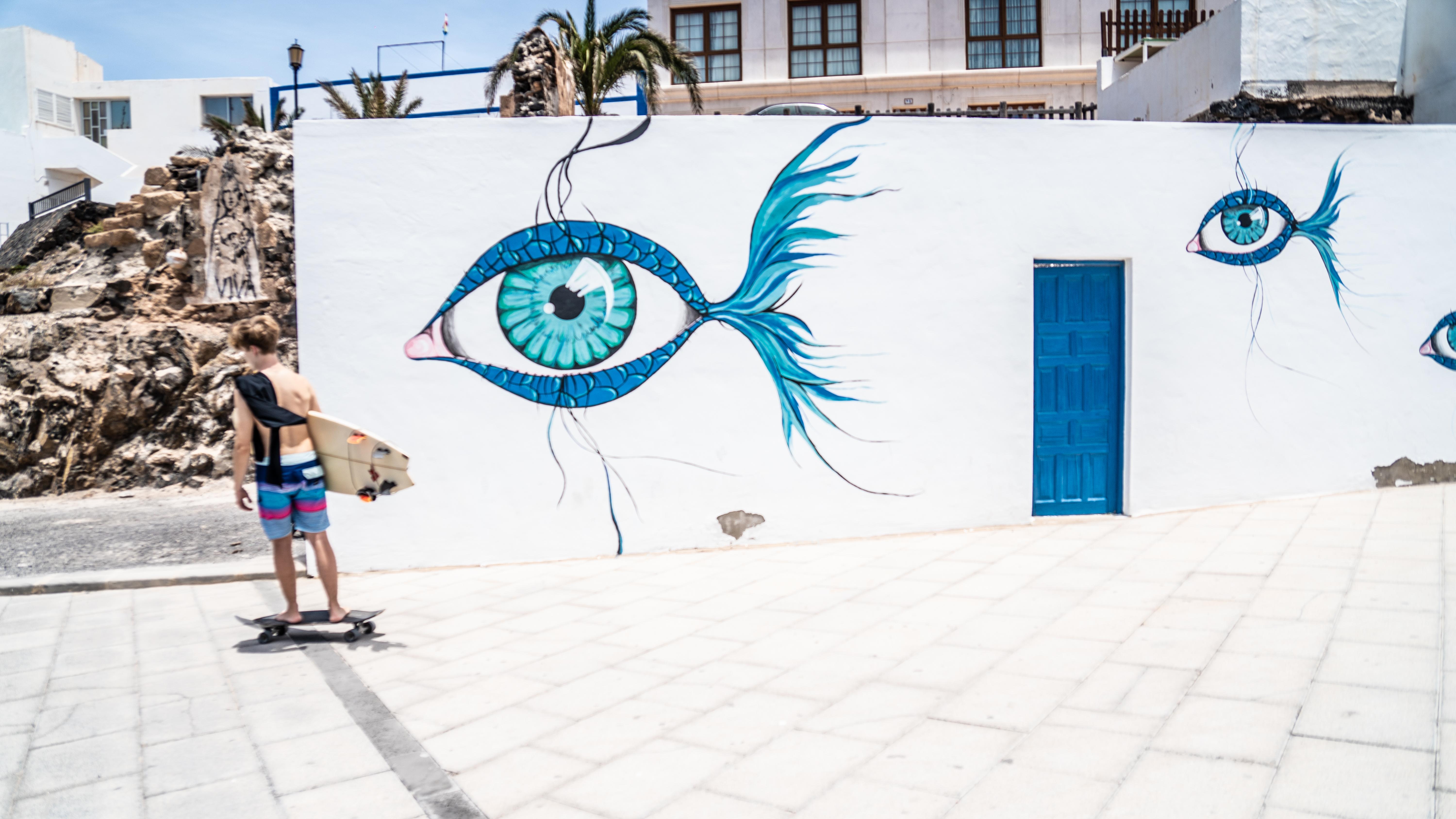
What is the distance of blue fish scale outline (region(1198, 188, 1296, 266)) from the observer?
764 cm

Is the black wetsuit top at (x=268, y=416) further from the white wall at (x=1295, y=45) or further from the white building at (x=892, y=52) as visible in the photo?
the white building at (x=892, y=52)

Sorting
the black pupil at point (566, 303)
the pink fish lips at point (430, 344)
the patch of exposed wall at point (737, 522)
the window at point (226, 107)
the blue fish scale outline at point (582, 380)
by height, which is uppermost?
the window at point (226, 107)

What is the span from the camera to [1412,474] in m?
8.14

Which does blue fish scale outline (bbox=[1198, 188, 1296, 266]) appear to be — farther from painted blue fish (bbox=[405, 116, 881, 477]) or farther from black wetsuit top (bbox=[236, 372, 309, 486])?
black wetsuit top (bbox=[236, 372, 309, 486])

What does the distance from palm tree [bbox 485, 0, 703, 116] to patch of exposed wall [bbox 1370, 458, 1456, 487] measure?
11461 mm

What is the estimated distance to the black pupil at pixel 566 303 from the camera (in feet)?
22.1

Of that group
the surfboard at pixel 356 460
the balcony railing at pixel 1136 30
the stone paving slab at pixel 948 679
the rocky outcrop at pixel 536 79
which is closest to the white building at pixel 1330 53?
the balcony railing at pixel 1136 30

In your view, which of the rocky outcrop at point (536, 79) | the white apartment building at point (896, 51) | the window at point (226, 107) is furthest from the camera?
the window at point (226, 107)

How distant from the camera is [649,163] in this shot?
6852 millimetres

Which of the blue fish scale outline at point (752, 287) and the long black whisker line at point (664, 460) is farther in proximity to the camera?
the long black whisker line at point (664, 460)

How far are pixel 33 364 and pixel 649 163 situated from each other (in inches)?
366

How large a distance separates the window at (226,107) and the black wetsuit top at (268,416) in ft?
93.8

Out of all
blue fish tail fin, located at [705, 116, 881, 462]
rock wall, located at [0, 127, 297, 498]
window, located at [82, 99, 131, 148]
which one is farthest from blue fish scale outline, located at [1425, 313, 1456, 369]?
window, located at [82, 99, 131, 148]

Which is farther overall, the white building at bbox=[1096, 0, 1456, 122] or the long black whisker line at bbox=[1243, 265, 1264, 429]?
the white building at bbox=[1096, 0, 1456, 122]
